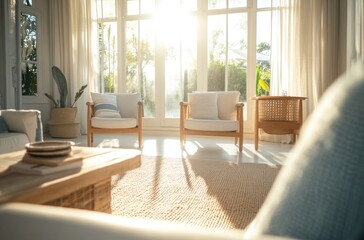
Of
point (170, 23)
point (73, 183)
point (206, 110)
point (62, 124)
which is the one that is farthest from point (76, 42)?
point (73, 183)

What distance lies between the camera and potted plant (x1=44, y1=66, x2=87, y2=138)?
5238 millimetres

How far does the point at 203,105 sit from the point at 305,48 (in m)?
1.81

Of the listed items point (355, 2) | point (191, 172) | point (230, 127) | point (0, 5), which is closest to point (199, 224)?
point (191, 172)

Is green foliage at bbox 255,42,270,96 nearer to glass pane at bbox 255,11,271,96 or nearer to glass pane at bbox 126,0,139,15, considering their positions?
glass pane at bbox 255,11,271,96

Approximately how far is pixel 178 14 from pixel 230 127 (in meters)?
2.82

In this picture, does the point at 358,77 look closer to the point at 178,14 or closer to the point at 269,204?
the point at 269,204

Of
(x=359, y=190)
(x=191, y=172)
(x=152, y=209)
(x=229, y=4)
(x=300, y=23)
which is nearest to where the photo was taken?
(x=359, y=190)

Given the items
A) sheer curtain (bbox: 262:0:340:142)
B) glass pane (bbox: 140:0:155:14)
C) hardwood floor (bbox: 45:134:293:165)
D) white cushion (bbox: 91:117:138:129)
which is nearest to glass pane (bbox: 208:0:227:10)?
sheer curtain (bbox: 262:0:340:142)

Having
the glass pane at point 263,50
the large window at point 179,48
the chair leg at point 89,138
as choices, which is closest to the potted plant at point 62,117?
the large window at point 179,48

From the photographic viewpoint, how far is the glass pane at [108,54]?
596cm

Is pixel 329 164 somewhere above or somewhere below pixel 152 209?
above

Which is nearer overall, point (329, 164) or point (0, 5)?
point (329, 164)

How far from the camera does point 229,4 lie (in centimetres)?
530

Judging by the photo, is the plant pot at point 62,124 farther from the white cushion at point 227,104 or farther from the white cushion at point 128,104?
the white cushion at point 227,104
